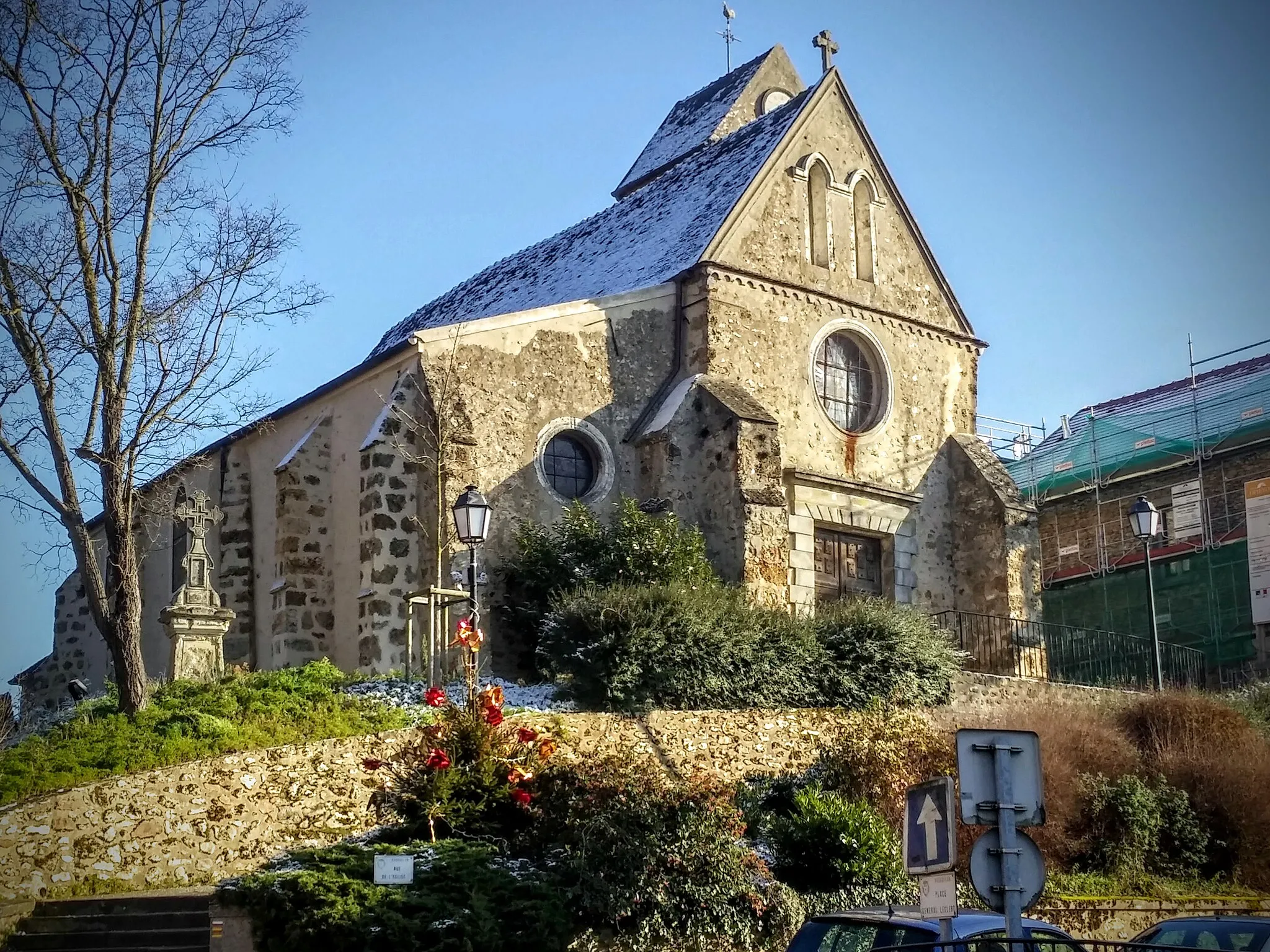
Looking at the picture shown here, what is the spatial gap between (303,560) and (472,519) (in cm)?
798

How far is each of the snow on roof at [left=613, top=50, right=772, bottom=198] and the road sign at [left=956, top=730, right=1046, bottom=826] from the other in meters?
24.7

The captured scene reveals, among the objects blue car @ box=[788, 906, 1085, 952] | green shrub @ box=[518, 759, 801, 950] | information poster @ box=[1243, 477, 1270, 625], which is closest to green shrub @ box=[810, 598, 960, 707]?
green shrub @ box=[518, 759, 801, 950]

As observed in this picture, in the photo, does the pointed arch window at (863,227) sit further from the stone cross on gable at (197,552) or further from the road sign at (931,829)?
Answer: the road sign at (931,829)

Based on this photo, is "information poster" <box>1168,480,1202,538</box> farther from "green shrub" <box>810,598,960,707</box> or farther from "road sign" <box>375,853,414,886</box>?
"road sign" <box>375,853,414,886</box>

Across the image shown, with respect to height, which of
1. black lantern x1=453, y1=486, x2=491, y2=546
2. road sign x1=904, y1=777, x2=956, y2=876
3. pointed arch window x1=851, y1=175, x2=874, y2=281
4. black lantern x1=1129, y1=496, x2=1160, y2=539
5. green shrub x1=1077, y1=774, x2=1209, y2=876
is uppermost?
pointed arch window x1=851, y1=175, x2=874, y2=281

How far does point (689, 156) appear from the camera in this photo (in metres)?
31.8

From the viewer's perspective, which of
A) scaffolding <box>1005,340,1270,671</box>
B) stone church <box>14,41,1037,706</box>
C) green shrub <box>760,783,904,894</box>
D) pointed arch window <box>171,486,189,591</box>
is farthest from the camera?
scaffolding <box>1005,340,1270,671</box>

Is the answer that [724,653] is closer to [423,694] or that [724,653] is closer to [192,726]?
[423,694]

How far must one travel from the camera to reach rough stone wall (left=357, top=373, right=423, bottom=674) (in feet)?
69.6

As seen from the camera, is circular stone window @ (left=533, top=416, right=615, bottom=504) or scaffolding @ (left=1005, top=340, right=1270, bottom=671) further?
scaffolding @ (left=1005, top=340, right=1270, bottom=671)

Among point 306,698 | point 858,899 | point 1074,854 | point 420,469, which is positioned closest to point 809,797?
point 858,899

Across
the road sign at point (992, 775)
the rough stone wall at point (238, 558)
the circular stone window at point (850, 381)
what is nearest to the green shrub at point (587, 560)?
the circular stone window at point (850, 381)

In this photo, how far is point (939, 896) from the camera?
344 inches

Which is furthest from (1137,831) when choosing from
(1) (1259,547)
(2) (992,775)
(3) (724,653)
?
(1) (1259,547)
